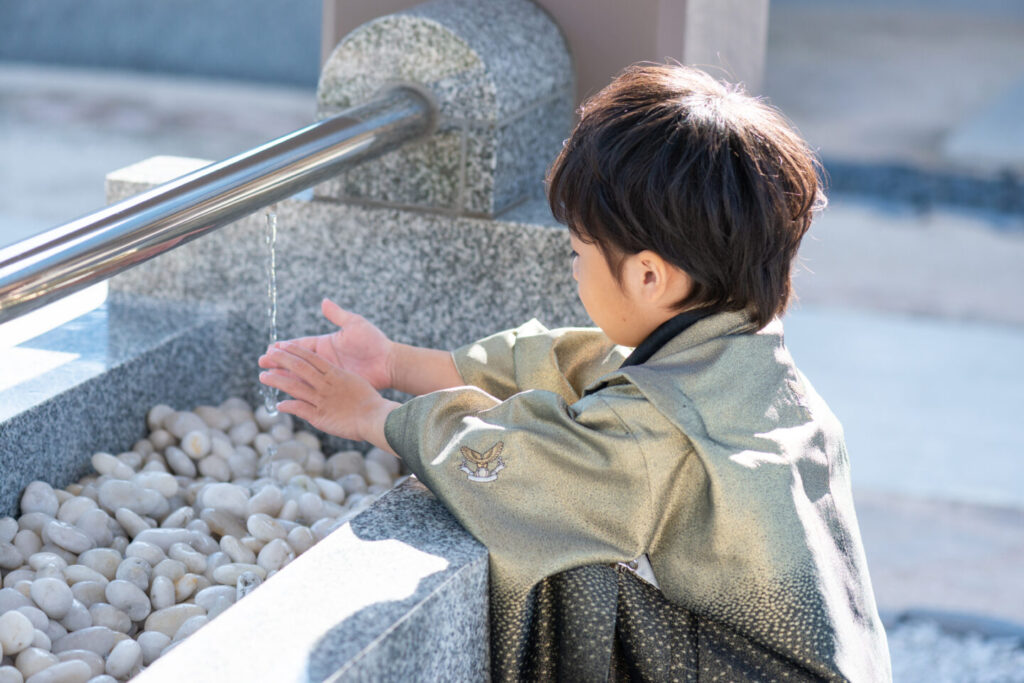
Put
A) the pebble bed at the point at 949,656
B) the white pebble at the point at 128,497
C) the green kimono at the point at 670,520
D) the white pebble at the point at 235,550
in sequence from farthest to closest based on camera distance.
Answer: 1. the pebble bed at the point at 949,656
2. the white pebble at the point at 128,497
3. the white pebble at the point at 235,550
4. the green kimono at the point at 670,520

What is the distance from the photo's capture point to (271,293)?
5.80ft

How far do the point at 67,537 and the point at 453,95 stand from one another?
0.84m

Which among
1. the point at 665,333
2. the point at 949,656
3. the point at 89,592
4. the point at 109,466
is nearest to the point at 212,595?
the point at 89,592

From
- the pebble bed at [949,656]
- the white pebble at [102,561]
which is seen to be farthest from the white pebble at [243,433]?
the pebble bed at [949,656]

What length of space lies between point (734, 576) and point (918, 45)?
1103 cm

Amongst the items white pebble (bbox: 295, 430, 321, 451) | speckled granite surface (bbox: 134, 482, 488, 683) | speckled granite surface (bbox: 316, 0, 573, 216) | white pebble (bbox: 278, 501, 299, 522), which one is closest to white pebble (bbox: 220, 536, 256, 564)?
white pebble (bbox: 278, 501, 299, 522)

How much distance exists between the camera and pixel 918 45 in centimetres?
1117

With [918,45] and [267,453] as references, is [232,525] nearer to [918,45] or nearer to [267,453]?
[267,453]

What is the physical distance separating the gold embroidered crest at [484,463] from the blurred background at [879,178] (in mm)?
477

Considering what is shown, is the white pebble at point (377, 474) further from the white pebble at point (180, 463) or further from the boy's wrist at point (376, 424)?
the boy's wrist at point (376, 424)

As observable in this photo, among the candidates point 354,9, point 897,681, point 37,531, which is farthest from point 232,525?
point 897,681

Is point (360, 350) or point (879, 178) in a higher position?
point (360, 350)

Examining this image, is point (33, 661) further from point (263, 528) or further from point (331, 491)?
point (331, 491)

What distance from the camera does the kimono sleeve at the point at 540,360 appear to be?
4.90ft
